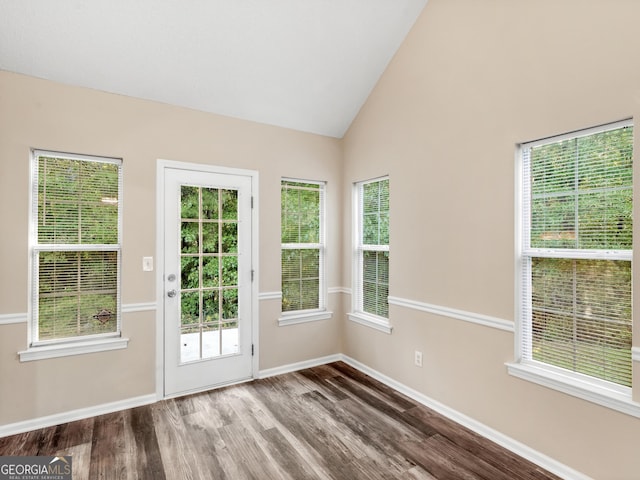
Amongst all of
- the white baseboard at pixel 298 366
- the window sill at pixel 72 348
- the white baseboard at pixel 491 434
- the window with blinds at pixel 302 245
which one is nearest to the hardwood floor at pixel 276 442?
the white baseboard at pixel 491 434

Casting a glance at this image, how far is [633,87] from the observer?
172cm

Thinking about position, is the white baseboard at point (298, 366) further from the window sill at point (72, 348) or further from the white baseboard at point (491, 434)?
the window sill at point (72, 348)

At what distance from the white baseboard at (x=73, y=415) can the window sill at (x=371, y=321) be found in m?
2.02

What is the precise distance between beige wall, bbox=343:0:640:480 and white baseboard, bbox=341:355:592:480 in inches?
1.6

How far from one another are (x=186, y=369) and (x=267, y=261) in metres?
1.22

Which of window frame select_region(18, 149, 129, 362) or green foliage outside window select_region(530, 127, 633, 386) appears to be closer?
green foliage outside window select_region(530, 127, 633, 386)

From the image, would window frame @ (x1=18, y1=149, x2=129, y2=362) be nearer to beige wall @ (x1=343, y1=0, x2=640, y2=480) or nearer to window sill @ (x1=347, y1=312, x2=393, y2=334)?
window sill @ (x1=347, y1=312, x2=393, y2=334)

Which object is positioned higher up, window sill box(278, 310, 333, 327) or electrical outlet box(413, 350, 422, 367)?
window sill box(278, 310, 333, 327)

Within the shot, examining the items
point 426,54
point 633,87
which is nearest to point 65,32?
point 426,54

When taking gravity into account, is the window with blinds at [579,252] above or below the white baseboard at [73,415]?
above

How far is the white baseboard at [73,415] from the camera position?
2426 millimetres

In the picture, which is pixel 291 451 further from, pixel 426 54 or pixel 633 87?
pixel 426 54

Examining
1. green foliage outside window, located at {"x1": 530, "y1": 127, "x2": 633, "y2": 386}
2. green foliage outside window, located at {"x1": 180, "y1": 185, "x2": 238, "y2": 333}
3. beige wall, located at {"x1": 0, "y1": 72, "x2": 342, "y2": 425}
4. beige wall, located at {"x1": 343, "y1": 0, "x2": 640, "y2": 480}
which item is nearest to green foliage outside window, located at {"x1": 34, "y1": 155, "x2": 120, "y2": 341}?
beige wall, located at {"x1": 0, "y1": 72, "x2": 342, "y2": 425}

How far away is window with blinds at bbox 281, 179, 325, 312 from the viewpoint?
12.0 feet
